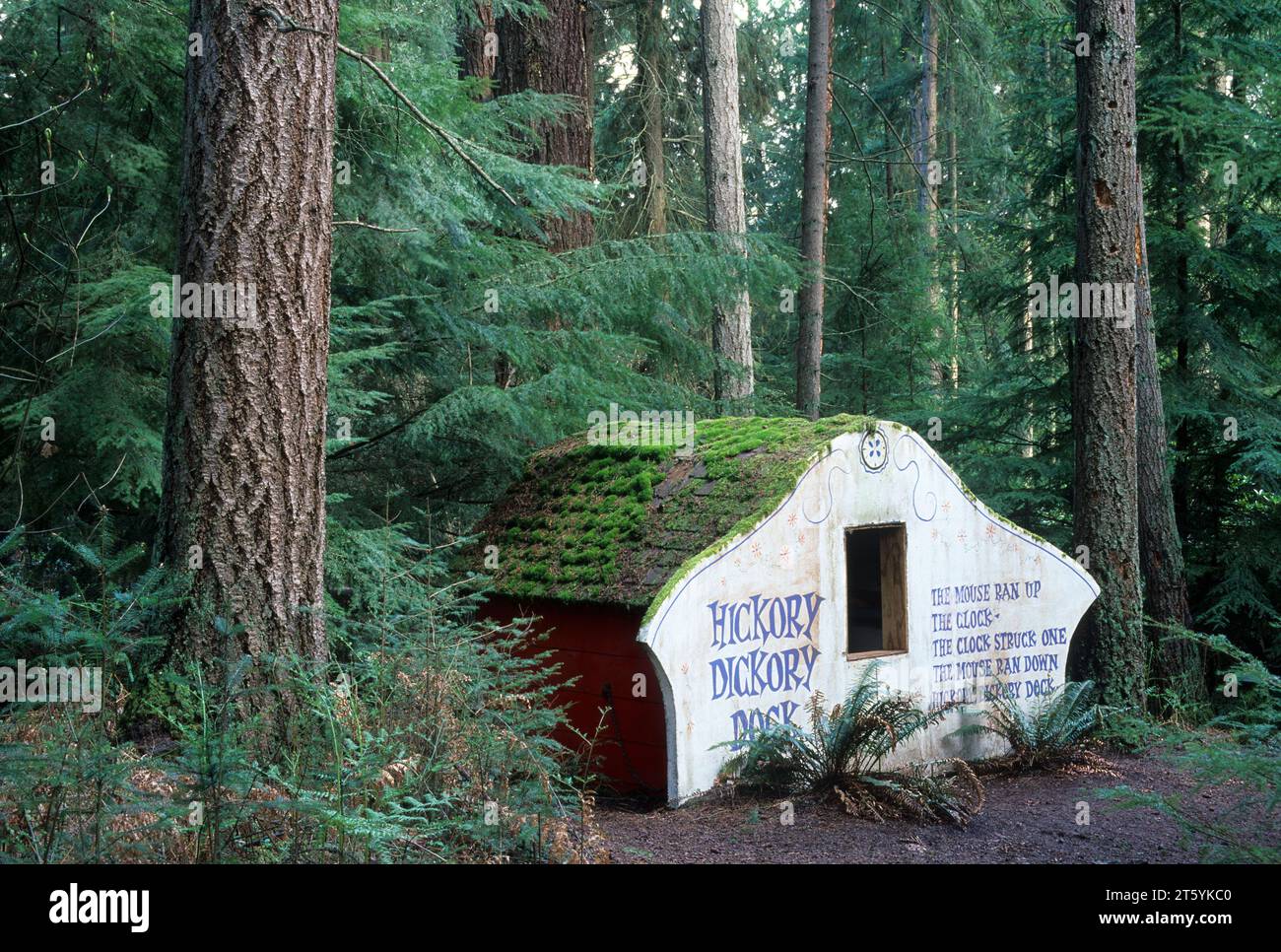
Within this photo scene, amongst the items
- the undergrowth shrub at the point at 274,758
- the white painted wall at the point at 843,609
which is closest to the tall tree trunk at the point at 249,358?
the undergrowth shrub at the point at 274,758

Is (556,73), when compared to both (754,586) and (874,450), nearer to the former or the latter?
(874,450)

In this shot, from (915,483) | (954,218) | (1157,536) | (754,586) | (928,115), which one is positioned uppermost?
(928,115)

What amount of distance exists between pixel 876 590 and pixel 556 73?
6.56m

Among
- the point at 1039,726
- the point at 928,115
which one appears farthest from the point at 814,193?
the point at 1039,726

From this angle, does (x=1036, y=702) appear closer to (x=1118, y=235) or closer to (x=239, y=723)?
(x=1118, y=235)

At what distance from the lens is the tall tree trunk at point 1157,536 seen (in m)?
11.7

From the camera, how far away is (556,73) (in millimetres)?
12664

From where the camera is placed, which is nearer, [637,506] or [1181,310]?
[637,506]

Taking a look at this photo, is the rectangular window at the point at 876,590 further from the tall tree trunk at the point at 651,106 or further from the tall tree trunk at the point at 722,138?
the tall tree trunk at the point at 651,106

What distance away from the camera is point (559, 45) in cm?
1270

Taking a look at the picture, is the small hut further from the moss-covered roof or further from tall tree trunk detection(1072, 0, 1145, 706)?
tall tree trunk detection(1072, 0, 1145, 706)

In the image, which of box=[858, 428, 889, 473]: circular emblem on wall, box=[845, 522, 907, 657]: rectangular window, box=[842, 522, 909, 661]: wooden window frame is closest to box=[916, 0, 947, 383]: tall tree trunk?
box=[845, 522, 907, 657]: rectangular window

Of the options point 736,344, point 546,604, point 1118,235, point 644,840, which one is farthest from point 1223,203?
point 644,840

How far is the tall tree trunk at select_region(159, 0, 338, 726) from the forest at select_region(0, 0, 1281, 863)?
20 mm
